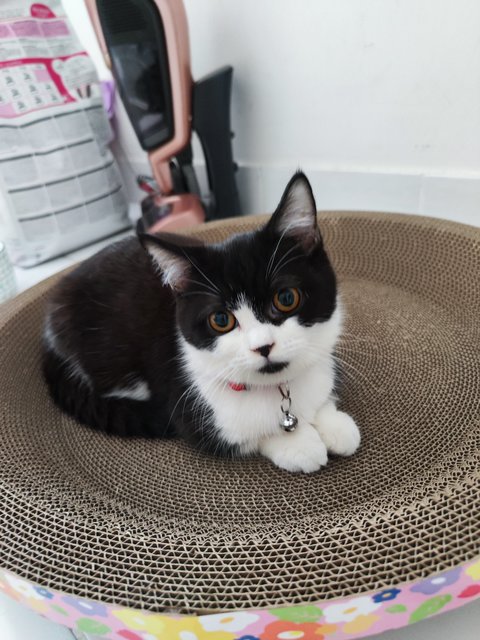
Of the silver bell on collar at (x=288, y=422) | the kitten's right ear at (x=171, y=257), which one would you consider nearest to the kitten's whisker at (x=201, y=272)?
the kitten's right ear at (x=171, y=257)

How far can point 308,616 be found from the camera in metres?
0.57

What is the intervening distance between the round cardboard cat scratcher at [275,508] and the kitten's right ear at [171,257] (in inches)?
13.9

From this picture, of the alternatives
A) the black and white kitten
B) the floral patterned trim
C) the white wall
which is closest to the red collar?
the black and white kitten

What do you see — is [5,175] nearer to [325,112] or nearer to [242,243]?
[325,112]

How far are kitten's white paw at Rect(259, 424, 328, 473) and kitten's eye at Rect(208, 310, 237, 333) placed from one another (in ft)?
0.76

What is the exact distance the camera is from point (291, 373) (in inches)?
30.5

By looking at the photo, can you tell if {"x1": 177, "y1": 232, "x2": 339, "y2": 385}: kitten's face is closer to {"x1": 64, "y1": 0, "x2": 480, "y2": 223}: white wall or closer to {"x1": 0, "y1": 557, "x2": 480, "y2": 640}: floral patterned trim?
{"x1": 0, "y1": 557, "x2": 480, "y2": 640}: floral patterned trim

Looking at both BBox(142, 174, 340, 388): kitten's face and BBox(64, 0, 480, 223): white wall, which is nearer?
BBox(142, 174, 340, 388): kitten's face

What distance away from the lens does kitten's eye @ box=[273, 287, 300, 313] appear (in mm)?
730

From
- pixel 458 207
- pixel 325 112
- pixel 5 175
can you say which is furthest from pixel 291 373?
pixel 5 175

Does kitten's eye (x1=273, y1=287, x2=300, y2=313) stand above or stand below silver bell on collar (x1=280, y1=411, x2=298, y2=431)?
above

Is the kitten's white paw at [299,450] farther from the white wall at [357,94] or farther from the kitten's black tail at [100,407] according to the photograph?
the white wall at [357,94]

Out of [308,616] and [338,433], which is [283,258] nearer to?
[338,433]

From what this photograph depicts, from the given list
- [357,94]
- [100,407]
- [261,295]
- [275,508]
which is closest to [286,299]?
[261,295]
